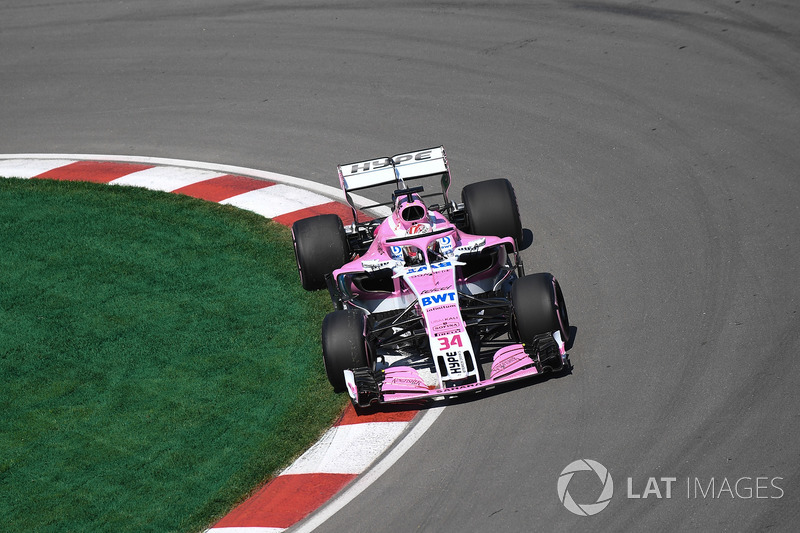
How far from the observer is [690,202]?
1110cm

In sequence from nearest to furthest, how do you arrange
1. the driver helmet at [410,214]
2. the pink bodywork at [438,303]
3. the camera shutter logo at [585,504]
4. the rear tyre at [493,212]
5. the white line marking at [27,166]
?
the camera shutter logo at [585,504]
the pink bodywork at [438,303]
the driver helmet at [410,214]
the rear tyre at [493,212]
the white line marking at [27,166]

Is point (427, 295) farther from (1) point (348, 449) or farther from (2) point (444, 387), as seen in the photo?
(1) point (348, 449)

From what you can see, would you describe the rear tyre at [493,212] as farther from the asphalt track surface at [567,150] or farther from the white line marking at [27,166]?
the white line marking at [27,166]

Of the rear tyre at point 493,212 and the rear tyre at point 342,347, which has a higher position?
the rear tyre at point 493,212

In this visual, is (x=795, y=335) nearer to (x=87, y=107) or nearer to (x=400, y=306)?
(x=400, y=306)

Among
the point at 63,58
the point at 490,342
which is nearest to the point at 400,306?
the point at 490,342

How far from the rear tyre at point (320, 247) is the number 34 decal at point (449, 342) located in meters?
2.00

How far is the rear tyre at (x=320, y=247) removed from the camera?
10.0 meters

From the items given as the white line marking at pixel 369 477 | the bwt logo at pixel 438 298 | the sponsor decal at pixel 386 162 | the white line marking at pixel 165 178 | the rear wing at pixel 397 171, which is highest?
the white line marking at pixel 165 178

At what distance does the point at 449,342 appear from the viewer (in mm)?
8297

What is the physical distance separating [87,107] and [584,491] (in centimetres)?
1064

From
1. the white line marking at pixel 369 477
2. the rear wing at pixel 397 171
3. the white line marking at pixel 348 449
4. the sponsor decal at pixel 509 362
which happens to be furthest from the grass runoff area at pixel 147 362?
the sponsor decal at pixel 509 362

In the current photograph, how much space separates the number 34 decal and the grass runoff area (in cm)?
106

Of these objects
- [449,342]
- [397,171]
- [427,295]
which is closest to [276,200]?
[397,171]
